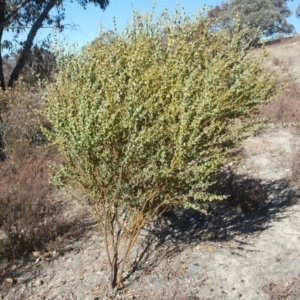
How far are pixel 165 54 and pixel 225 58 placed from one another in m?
0.72

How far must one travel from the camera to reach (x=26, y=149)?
7.87 metres

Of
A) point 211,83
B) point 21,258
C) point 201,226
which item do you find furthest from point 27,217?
point 211,83

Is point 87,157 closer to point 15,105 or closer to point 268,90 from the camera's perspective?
point 268,90

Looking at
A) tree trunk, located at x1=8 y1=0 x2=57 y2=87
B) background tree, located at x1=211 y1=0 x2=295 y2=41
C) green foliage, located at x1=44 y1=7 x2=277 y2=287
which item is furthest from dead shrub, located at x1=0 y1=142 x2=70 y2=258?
background tree, located at x1=211 y1=0 x2=295 y2=41

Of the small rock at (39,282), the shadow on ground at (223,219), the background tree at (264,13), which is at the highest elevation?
the background tree at (264,13)

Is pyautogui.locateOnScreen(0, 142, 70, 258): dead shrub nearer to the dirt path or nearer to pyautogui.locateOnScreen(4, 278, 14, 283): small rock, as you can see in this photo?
the dirt path

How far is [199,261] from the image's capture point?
4473 millimetres

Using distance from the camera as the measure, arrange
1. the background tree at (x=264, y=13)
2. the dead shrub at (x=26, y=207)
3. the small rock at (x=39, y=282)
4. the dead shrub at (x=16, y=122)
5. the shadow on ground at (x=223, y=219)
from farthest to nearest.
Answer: the background tree at (x=264, y=13), the dead shrub at (x=16, y=122), the dead shrub at (x=26, y=207), the shadow on ground at (x=223, y=219), the small rock at (x=39, y=282)

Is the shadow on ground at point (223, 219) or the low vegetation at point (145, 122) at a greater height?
the low vegetation at point (145, 122)

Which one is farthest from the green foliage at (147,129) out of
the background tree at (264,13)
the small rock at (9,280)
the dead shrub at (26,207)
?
the background tree at (264,13)

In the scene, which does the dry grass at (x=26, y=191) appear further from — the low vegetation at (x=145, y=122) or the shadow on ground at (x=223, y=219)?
the shadow on ground at (x=223, y=219)

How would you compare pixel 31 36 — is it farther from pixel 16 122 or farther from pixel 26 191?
pixel 26 191

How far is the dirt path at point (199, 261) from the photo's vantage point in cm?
404

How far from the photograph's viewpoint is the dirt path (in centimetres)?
404
